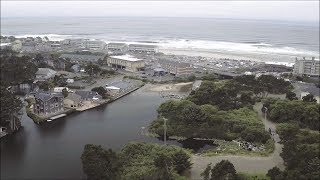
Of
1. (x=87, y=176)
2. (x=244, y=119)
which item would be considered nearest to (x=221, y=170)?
(x=87, y=176)

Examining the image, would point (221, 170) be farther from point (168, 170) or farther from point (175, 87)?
point (175, 87)

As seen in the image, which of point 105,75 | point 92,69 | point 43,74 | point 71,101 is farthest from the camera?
point 105,75

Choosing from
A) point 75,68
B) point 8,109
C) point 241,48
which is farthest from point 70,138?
point 241,48

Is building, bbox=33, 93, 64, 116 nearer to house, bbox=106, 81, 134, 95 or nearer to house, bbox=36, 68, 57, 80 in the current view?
house, bbox=106, 81, 134, 95

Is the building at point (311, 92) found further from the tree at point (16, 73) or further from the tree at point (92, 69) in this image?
the tree at point (16, 73)

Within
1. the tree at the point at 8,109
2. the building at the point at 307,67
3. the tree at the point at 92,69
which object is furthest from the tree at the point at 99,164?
the building at the point at 307,67

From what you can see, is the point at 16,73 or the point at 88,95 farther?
the point at 16,73

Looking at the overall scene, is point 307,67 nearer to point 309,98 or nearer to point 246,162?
point 309,98
